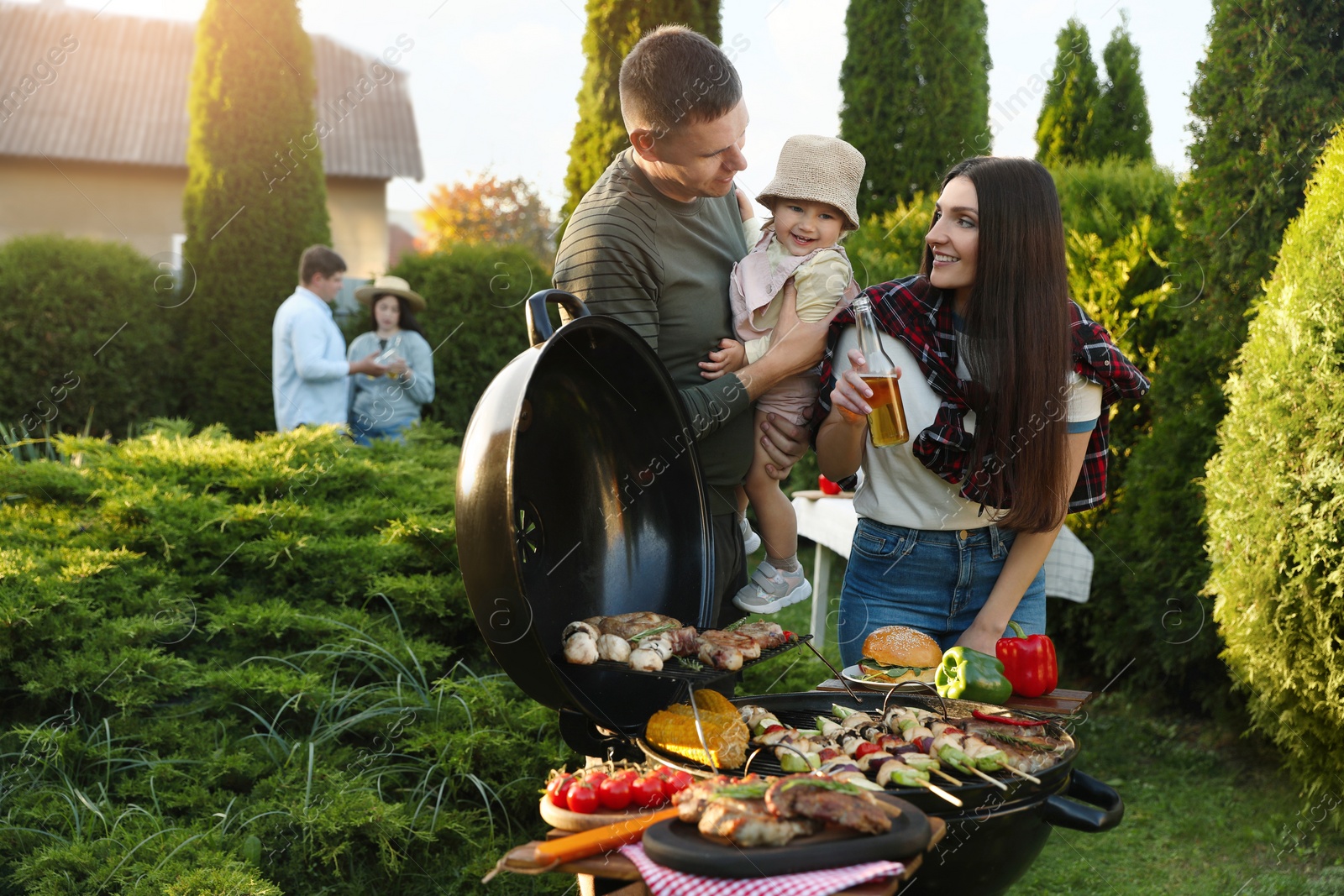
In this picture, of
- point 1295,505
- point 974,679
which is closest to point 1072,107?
point 1295,505

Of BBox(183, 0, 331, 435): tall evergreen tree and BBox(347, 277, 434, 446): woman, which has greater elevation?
BBox(183, 0, 331, 435): tall evergreen tree

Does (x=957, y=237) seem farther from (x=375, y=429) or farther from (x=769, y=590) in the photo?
(x=375, y=429)

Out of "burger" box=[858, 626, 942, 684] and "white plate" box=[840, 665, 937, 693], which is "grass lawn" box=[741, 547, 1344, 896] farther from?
"white plate" box=[840, 665, 937, 693]

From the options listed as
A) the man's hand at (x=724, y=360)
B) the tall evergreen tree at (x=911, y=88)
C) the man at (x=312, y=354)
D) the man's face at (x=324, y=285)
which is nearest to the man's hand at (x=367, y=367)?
the man at (x=312, y=354)

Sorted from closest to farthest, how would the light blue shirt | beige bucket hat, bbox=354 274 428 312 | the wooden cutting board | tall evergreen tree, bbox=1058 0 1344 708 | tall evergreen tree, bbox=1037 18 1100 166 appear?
the wooden cutting board < tall evergreen tree, bbox=1058 0 1344 708 < the light blue shirt < beige bucket hat, bbox=354 274 428 312 < tall evergreen tree, bbox=1037 18 1100 166

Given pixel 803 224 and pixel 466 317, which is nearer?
pixel 803 224

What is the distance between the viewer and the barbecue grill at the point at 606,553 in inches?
71.3

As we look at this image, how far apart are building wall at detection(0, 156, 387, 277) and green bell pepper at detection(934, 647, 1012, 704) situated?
20.0 meters

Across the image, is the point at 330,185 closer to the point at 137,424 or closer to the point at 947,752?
the point at 137,424

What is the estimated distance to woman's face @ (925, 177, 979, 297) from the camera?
2.52 meters

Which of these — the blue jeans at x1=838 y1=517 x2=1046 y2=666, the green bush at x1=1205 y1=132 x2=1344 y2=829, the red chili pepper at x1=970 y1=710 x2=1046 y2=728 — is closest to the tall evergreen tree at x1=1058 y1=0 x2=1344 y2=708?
the green bush at x1=1205 y1=132 x2=1344 y2=829

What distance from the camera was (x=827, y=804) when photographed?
1.60 meters

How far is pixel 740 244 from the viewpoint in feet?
9.46

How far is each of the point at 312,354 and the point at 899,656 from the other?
5734 mm
